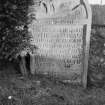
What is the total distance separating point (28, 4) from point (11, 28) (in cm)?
49

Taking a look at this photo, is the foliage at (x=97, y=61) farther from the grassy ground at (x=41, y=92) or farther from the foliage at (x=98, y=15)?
the foliage at (x=98, y=15)

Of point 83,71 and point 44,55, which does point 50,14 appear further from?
point 83,71

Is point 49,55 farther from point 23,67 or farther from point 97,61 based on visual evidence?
point 97,61

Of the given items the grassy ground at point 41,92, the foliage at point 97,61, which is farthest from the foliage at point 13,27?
the foliage at point 97,61

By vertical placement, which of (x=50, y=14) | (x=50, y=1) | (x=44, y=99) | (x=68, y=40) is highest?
(x=50, y=1)

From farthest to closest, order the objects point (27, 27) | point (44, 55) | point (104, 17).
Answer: point (104, 17) → point (44, 55) → point (27, 27)

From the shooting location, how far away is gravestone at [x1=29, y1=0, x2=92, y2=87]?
3.43m

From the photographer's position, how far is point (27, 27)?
3.38 metres

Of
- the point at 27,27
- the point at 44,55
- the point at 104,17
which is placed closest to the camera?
the point at 27,27

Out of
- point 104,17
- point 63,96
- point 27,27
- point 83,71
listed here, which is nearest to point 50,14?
point 27,27

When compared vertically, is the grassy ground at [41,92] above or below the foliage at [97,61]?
below

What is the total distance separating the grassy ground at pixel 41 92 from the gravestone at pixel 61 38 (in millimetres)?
210

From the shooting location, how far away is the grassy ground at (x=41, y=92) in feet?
9.99

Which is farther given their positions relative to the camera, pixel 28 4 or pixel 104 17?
pixel 104 17
